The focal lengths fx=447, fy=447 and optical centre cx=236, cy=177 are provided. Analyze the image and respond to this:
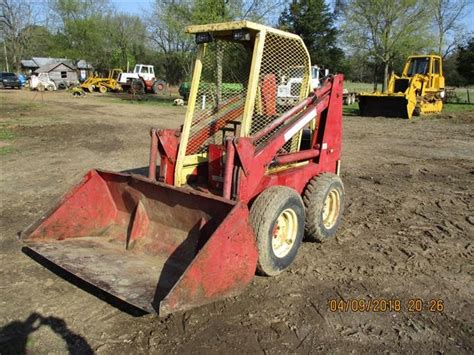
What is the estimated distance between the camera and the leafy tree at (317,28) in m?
41.6

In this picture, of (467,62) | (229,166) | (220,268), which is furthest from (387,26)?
(220,268)

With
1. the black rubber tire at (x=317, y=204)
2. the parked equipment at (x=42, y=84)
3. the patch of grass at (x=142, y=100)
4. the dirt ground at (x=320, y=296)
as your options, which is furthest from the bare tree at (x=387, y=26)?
the black rubber tire at (x=317, y=204)

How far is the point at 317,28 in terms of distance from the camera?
139 feet

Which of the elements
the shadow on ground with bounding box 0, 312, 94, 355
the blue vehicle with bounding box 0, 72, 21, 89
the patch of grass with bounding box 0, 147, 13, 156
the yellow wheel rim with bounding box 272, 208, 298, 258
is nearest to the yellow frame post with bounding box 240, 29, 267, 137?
the yellow wheel rim with bounding box 272, 208, 298, 258

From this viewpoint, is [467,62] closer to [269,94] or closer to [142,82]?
[142,82]

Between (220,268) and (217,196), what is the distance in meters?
0.67

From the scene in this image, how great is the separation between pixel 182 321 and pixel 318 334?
101 centimetres

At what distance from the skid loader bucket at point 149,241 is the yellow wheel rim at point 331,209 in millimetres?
1772

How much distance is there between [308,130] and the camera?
5422 mm

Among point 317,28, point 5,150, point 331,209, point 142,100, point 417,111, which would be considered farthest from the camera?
point 317,28

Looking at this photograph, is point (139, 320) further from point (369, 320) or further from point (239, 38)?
point (239, 38)

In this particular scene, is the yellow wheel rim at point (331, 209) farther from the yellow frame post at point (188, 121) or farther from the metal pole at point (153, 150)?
the metal pole at point (153, 150)

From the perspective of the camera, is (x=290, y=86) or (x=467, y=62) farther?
(x=467, y=62)

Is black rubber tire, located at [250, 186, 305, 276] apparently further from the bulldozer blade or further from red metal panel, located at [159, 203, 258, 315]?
the bulldozer blade
